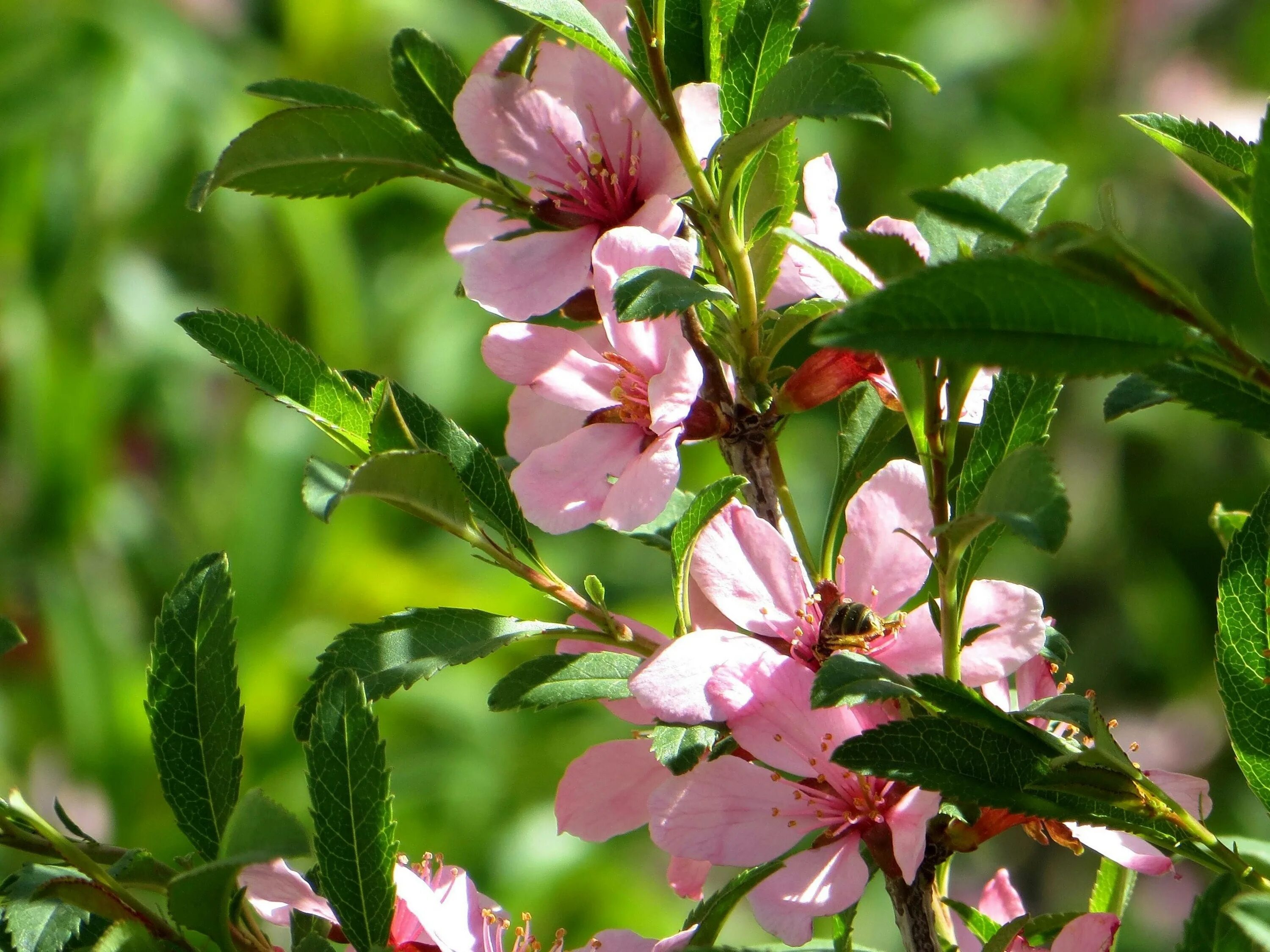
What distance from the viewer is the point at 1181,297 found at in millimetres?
516

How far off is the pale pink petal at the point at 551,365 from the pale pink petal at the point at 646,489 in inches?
2.5

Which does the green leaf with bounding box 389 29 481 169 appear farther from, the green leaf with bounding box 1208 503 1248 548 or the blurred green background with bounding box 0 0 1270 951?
the blurred green background with bounding box 0 0 1270 951

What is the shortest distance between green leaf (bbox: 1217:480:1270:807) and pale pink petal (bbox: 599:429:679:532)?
0.88 feet

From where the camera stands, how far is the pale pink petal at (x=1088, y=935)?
660mm

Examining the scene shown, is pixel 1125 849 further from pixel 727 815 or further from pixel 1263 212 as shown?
pixel 1263 212

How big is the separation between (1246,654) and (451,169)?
0.50 meters

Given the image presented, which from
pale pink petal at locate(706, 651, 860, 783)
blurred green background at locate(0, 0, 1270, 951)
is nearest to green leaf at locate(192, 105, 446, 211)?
pale pink petal at locate(706, 651, 860, 783)

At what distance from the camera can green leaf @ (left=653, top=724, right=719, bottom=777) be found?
25.9 inches

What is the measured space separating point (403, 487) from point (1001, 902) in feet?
1.42

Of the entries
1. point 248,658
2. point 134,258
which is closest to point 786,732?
point 248,658

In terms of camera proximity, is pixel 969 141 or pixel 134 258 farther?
pixel 969 141

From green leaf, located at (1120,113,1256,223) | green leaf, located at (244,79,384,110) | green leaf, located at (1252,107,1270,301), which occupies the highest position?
green leaf, located at (1120,113,1256,223)

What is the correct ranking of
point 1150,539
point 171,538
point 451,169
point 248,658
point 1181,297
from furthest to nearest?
point 1150,539, point 171,538, point 248,658, point 451,169, point 1181,297

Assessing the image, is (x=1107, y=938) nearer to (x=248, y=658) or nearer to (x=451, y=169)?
(x=451, y=169)
